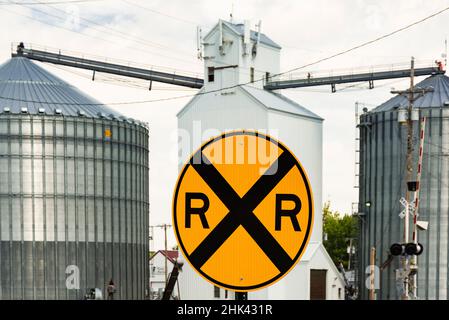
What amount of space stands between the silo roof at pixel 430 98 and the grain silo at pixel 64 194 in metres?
18.8

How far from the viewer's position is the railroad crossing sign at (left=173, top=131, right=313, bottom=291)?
3646 millimetres

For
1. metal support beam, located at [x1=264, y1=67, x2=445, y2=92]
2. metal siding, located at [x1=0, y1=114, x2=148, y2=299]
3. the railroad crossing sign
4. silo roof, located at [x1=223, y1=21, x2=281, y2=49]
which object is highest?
silo roof, located at [x1=223, y1=21, x2=281, y2=49]

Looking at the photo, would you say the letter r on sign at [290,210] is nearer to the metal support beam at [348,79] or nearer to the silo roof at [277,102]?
the silo roof at [277,102]

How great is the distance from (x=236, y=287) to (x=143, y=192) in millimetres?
57218

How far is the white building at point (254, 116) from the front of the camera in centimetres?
5466

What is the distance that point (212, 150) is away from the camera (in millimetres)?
3727

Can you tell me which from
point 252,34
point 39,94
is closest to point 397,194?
point 252,34

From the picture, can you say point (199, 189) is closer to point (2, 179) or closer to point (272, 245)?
point (272, 245)

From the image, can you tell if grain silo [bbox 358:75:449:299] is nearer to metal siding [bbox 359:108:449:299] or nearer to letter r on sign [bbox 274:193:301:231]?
metal siding [bbox 359:108:449:299]

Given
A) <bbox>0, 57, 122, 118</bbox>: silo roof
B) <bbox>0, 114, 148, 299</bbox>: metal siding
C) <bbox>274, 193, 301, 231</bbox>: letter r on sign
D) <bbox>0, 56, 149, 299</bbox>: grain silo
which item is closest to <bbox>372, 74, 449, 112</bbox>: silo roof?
<bbox>0, 56, 149, 299</bbox>: grain silo

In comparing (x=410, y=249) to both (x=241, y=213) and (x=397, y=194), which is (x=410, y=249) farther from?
(x=241, y=213)

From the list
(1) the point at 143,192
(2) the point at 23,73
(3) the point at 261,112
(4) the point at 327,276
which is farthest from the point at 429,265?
(2) the point at 23,73

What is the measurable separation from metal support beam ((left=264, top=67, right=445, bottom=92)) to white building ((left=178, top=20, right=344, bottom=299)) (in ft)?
3.34

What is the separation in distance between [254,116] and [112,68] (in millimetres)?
13850
